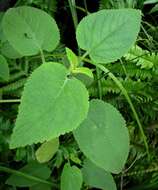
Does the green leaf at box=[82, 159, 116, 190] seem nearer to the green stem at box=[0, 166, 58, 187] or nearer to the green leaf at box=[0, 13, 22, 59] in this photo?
the green stem at box=[0, 166, 58, 187]

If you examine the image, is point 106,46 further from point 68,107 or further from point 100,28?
point 68,107

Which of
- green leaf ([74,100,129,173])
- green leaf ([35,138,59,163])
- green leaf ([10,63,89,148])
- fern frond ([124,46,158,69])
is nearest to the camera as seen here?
green leaf ([10,63,89,148])

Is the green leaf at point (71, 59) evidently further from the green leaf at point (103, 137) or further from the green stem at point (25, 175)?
the green stem at point (25, 175)

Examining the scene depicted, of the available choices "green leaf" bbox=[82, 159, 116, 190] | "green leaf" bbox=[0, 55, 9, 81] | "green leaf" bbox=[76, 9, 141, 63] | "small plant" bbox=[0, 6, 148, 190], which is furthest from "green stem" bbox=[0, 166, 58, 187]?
"green leaf" bbox=[76, 9, 141, 63]

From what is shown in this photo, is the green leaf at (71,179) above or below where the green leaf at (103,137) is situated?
below

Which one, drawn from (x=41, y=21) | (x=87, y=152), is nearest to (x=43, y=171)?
(x=87, y=152)

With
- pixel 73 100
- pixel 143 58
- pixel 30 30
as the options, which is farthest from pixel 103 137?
pixel 143 58

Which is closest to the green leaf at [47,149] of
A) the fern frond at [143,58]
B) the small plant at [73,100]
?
the small plant at [73,100]
